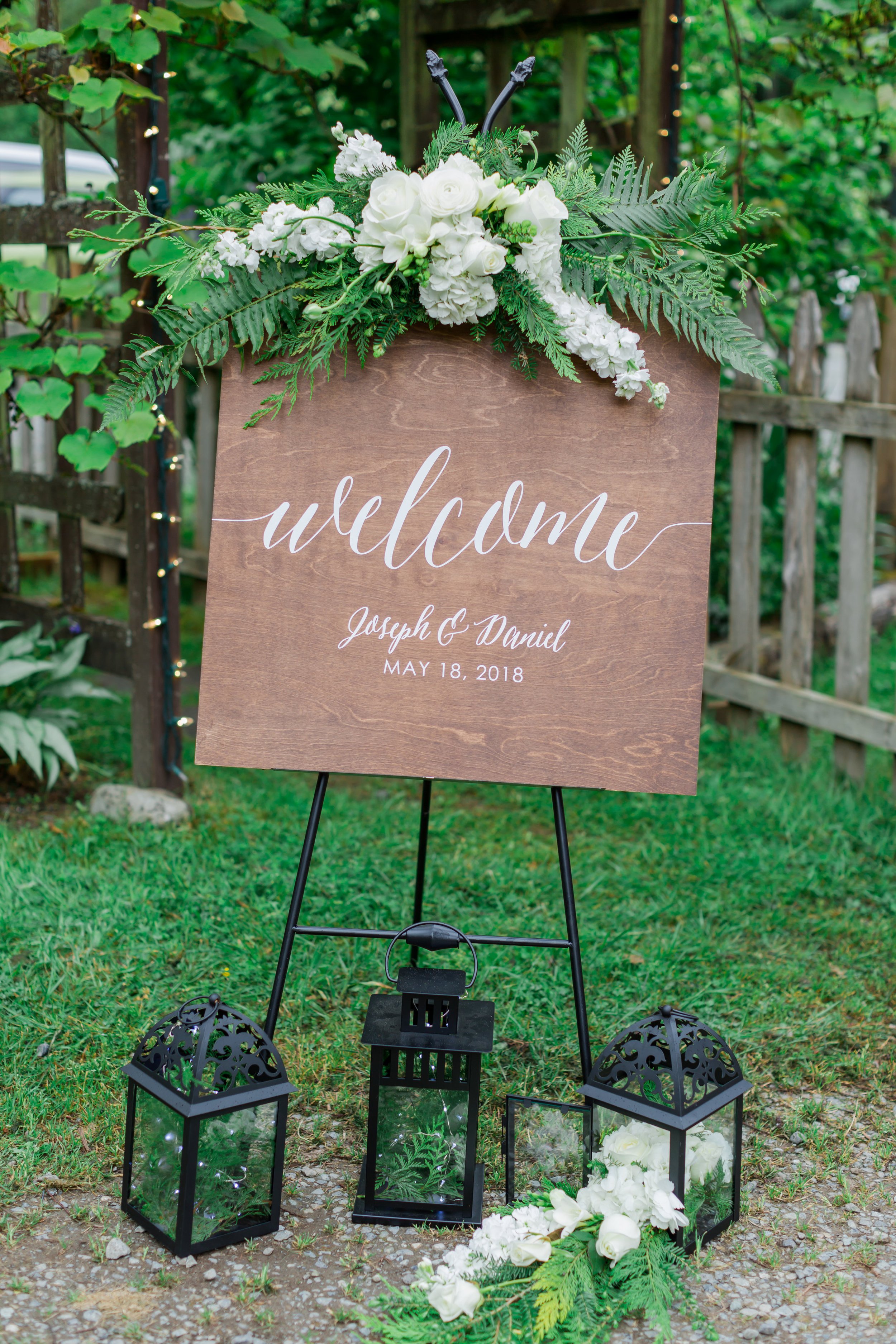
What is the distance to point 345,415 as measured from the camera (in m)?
2.07

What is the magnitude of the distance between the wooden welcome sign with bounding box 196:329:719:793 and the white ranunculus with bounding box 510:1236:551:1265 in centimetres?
74

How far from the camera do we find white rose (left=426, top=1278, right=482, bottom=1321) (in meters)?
1.74

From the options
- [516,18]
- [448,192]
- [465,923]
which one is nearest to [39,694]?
[465,923]

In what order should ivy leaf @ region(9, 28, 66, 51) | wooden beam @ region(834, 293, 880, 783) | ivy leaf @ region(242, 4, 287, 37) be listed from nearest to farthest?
ivy leaf @ region(9, 28, 66, 51)
ivy leaf @ region(242, 4, 287, 37)
wooden beam @ region(834, 293, 880, 783)

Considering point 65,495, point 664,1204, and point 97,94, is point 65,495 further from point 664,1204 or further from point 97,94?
point 664,1204

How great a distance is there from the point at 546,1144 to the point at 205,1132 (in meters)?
0.61

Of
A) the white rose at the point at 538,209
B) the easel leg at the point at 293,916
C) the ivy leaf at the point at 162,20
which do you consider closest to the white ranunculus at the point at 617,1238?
the easel leg at the point at 293,916

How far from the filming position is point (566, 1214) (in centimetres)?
188

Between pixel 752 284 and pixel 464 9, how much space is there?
1.50m

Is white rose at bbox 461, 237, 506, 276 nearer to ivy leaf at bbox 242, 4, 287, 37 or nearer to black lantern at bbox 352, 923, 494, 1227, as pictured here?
black lantern at bbox 352, 923, 494, 1227

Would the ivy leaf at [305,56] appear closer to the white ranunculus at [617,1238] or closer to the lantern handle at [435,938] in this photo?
the lantern handle at [435,938]

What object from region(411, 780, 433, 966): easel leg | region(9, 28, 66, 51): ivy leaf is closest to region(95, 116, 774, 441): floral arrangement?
region(411, 780, 433, 966): easel leg

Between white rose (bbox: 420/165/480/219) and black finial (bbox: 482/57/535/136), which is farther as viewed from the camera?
black finial (bbox: 482/57/535/136)

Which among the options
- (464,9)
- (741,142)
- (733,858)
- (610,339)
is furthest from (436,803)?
(464,9)
